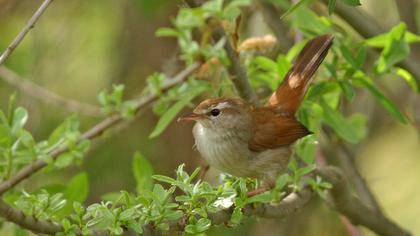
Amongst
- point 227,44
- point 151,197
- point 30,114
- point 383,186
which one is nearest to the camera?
point 151,197

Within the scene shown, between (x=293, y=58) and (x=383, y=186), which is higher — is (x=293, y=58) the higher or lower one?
the higher one

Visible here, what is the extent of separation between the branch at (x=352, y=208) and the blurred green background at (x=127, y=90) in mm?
1771

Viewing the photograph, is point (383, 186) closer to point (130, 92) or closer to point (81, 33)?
point (130, 92)

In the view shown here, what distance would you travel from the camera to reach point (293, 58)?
477 cm

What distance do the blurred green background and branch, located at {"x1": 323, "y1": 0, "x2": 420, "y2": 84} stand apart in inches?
49.9

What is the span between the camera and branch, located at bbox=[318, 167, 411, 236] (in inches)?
166

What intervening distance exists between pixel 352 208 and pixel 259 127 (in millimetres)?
681

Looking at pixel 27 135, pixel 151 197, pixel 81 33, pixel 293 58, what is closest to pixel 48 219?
pixel 151 197

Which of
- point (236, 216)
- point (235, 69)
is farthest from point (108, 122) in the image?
point (236, 216)

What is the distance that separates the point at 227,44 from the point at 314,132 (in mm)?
714

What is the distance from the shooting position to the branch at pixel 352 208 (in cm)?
421

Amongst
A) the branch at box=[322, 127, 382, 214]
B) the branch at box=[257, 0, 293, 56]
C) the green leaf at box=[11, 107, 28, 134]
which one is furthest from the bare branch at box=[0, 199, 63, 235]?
the branch at box=[322, 127, 382, 214]

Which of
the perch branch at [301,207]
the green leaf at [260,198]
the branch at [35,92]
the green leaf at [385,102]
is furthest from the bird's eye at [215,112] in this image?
the branch at [35,92]

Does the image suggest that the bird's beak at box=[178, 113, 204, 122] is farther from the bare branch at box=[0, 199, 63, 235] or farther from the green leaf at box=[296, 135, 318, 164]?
the bare branch at box=[0, 199, 63, 235]
